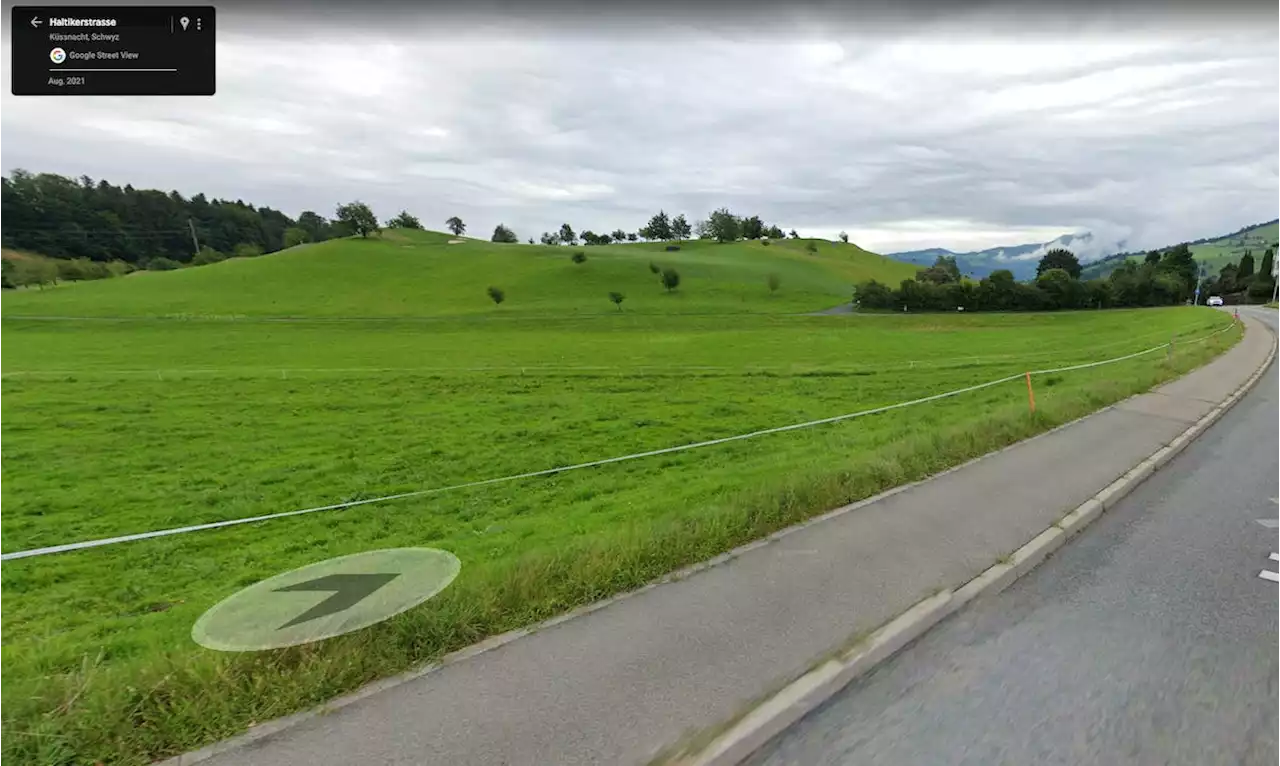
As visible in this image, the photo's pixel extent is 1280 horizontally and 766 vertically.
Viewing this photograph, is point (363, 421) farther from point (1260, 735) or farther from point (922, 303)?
point (922, 303)

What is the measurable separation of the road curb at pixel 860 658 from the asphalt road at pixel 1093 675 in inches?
3.2

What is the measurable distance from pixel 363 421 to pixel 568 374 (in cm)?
987

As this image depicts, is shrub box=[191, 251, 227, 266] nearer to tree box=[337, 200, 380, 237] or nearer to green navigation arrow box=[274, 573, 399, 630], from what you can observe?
tree box=[337, 200, 380, 237]

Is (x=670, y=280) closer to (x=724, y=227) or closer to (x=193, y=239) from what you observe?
(x=724, y=227)

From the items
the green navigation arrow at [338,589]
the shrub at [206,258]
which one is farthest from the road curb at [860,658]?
the shrub at [206,258]

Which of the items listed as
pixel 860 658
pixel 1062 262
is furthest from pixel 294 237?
pixel 1062 262

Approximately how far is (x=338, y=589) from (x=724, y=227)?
478ft

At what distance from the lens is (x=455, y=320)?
55.2m

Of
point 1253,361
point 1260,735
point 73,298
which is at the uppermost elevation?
point 73,298

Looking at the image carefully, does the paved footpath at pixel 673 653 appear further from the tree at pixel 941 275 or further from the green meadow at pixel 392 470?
the tree at pixel 941 275

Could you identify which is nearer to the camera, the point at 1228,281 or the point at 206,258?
the point at 1228,281

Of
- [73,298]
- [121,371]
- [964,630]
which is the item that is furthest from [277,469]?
[73,298]

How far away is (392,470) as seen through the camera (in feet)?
35.5

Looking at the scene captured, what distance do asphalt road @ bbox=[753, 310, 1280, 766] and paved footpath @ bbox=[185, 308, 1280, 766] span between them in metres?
0.38
